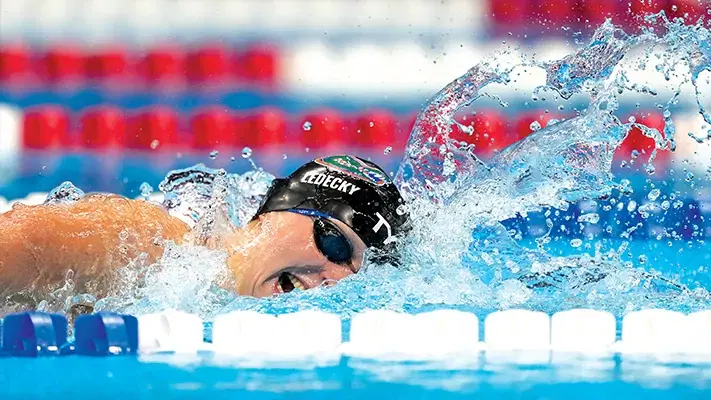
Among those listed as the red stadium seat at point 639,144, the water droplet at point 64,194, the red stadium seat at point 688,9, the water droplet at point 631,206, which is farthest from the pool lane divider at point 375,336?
the red stadium seat at point 688,9

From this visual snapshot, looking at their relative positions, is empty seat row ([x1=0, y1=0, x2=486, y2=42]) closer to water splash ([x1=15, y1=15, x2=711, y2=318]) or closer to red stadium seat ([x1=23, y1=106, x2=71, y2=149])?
red stadium seat ([x1=23, y1=106, x2=71, y2=149])

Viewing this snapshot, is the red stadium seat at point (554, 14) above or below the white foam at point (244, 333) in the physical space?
above

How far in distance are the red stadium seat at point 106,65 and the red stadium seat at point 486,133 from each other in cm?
184

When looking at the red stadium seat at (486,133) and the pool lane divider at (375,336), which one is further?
the red stadium seat at (486,133)

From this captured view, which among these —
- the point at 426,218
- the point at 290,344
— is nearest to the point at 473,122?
the point at 426,218

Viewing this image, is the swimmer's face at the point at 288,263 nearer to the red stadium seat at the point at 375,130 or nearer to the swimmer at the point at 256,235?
the swimmer at the point at 256,235

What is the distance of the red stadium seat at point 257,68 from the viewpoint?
5.74 m

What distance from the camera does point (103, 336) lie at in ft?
5.20

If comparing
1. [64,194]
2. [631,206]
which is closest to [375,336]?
[64,194]

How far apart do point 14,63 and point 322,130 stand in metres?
1.70

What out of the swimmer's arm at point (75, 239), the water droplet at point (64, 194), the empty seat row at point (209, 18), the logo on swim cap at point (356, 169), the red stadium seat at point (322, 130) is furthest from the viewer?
the empty seat row at point (209, 18)

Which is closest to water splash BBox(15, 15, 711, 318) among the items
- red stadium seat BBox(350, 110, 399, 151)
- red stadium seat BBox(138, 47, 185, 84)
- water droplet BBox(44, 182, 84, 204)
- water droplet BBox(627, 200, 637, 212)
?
water droplet BBox(44, 182, 84, 204)

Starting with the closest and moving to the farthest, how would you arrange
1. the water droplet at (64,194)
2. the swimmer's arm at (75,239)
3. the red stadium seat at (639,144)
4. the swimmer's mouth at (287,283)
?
the swimmer's arm at (75,239) → the swimmer's mouth at (287,283) → the water droplet at (64,194) → the red stadium seat at (639,144)

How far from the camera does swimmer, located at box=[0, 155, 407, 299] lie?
7.32 ft
